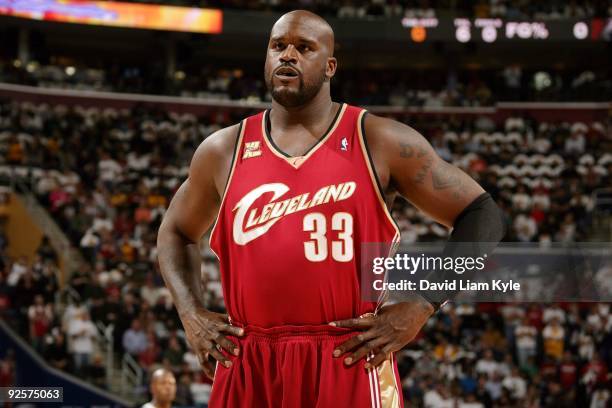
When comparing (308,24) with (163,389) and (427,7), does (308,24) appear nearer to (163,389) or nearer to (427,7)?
(163,389)

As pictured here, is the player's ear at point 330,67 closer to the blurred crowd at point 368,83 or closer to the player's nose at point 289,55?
the player's nose at point 289,55

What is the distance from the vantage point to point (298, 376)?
10.7ft

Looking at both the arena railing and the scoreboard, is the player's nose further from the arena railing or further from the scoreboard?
the scoreboard

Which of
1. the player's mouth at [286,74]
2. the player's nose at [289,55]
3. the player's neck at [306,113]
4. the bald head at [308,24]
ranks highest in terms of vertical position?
the bald head at [308,24]

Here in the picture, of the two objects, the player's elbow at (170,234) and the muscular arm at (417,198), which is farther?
the player's elbow at (170,234)

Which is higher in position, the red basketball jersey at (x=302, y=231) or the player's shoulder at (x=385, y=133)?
the player's shoulder at (x=385, y=133)

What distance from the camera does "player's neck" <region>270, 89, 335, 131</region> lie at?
11.6 feet

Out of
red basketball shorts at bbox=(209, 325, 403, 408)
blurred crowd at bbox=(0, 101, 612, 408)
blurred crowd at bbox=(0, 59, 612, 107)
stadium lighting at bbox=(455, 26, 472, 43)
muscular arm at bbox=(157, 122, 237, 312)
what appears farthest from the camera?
stadium lighting at bbox=(455, 26, 472, 43)

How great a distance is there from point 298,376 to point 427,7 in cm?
2384

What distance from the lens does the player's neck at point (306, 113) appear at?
11.6 ft

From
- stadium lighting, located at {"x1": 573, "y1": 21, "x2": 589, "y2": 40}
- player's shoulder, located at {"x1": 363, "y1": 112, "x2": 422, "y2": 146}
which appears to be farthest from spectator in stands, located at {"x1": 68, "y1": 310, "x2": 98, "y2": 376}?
stadium lighting, located at {"x1": 573, "y1": 21, "x2": 589, "y2": 40}

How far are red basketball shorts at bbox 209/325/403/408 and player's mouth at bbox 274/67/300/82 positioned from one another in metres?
0.89

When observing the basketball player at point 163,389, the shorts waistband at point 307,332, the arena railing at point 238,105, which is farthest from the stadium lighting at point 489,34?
the shorts waistband at point 307,332

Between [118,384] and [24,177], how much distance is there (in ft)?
21.3
